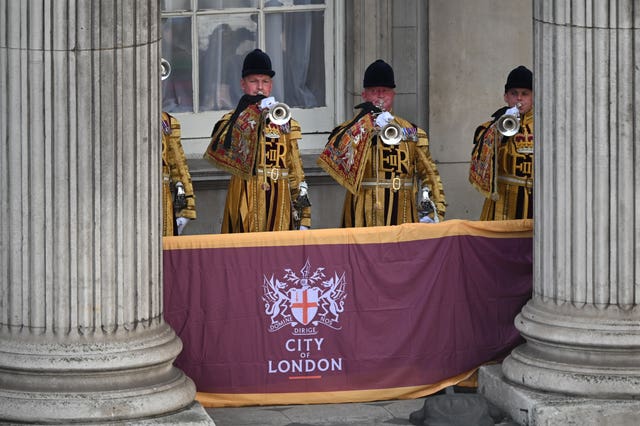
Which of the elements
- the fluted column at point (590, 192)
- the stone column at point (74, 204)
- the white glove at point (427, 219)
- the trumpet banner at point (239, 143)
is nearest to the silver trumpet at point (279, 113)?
the trumpet banner at point (239, 143)

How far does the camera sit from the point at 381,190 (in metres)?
14.1

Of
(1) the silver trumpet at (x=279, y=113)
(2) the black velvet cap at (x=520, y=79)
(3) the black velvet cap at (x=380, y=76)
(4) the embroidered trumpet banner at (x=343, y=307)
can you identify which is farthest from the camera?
(2) the black velvet cap at (x=520, y=79)

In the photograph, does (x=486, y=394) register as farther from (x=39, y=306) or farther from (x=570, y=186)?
(x=39, y=306)

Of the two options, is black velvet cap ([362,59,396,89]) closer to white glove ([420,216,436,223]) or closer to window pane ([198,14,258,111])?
white glove ([420,216,436,223])

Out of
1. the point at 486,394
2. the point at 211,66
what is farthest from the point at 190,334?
the point at 211,66

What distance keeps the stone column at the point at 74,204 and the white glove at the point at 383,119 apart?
12.5 feet

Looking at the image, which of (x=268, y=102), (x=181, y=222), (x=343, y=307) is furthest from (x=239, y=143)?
(x=343, y=307)

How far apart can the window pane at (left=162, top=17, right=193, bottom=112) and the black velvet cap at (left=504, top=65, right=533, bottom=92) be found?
279cm

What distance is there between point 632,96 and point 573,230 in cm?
85

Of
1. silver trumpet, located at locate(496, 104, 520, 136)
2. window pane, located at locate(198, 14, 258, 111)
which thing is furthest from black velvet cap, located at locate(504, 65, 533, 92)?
window pane, located at locate(198, 14, 258, 111)

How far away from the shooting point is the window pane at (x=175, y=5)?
603 inches

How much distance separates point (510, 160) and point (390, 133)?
40.6 inches

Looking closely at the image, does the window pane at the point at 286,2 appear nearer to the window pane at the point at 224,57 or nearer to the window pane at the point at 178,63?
the window pane at the point at 224,57

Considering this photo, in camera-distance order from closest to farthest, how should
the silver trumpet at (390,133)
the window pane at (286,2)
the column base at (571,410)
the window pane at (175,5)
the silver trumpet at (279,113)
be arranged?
the column base at (571,410)
the silver trumpet at (279,113)
the silver trumpet at (390,133)
the window pane at (175,5)
the window pane at (286,2)
